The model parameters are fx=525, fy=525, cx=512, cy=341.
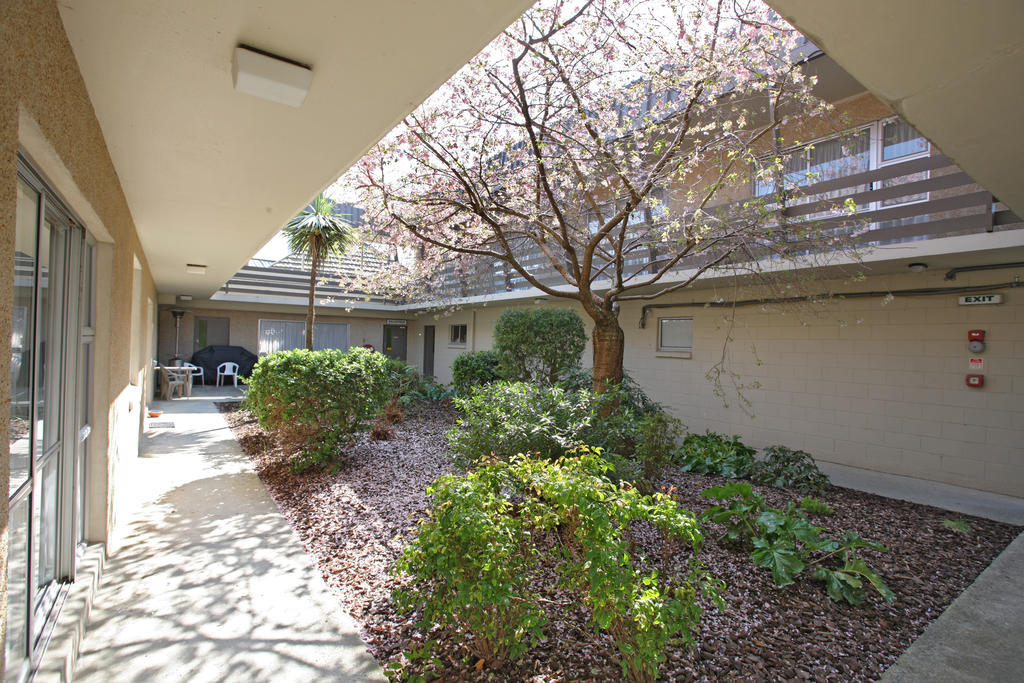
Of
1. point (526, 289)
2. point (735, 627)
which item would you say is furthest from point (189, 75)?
point (526, 289)

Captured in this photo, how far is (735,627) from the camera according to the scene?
2.88 m

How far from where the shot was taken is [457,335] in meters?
15.8

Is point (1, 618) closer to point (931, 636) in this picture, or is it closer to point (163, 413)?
point (931, 636)

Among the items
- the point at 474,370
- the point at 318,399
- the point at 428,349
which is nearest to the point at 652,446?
the point at 318,399

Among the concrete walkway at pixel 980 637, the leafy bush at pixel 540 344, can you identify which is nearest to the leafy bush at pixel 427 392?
the leafy bush at pixel 540 344

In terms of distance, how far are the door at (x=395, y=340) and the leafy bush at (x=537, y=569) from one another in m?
17.2

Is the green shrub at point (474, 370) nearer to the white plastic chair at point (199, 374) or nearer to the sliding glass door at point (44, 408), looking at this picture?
the sliding glass door at point (44, 408)

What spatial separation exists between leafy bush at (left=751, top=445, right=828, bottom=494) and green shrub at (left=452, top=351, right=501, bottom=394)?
230 inches

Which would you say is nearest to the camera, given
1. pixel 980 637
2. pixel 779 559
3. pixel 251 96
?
pixel 251 96

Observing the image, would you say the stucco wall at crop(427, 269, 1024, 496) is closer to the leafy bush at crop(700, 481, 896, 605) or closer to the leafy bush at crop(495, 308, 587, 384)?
the leafy bush at crop(495, 308, 587, 384)

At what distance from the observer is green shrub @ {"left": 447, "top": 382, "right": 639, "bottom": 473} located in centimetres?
429

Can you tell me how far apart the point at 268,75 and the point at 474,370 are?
8906 mm

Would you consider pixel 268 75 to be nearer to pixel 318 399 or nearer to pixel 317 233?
pixel 318 399

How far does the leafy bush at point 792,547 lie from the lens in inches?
128
